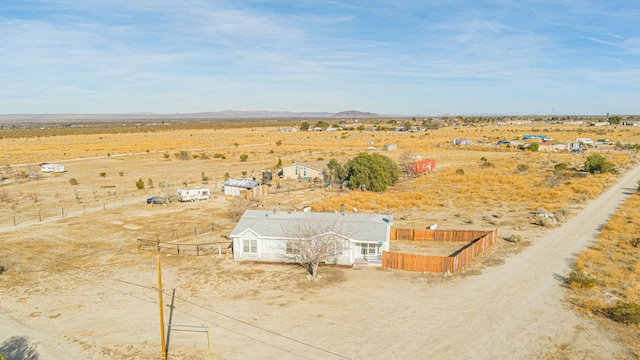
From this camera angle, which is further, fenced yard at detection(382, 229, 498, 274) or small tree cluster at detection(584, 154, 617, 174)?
small tree cluster at detection(584, 154, 617, 174)

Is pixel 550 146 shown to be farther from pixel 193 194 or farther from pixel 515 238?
pixel 193 194

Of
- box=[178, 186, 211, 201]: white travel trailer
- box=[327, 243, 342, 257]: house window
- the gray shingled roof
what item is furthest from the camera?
box=[178, 186, 211, 201]: white travel trailer

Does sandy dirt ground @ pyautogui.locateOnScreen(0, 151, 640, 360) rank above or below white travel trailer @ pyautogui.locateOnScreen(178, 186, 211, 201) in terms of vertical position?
below

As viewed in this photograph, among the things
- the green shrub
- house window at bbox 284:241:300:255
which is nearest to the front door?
house window at bbox 284:241:300:255

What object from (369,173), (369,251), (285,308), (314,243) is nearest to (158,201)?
(369,173)

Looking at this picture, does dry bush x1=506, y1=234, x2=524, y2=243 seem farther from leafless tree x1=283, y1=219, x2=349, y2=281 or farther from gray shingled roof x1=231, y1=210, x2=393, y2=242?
leafless tree x1=283, y1=219, x2=349, y2=281

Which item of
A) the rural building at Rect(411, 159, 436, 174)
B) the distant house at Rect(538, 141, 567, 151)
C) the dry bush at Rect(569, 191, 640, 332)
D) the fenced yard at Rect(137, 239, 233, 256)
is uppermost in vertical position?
the distant house at Rect(538, 141, 567, 151)

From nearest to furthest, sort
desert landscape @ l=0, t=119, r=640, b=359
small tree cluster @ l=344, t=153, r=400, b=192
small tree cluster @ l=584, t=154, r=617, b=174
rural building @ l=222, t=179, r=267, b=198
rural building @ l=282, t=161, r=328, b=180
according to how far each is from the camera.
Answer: desert landscape @ l=0, t=119, r=640, b=359
rural building @ l=222, t=179, r=267, b=198
small tree cluster @ l=344, t=153, r=400, b=192
rural building @ l=282, t=161, r=328, b=180
small tree cluster @ l=584, t=154, r=617, b=174

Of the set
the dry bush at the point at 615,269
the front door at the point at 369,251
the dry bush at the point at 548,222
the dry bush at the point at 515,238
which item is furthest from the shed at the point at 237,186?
the dry bush at the point at 615,269
